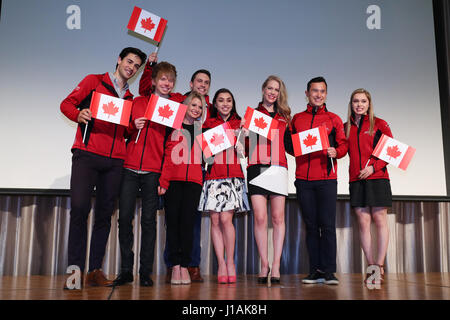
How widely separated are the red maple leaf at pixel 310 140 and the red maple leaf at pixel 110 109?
47.7 inches

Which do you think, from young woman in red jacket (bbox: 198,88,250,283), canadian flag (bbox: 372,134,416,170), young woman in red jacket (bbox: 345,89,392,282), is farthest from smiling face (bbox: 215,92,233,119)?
canadian flag (bbox: 372,134,416,170)

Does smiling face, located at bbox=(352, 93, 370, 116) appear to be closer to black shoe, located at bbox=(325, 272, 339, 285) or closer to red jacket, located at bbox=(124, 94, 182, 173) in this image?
black shoe, located at bbox=(325, 272, 339, 285)

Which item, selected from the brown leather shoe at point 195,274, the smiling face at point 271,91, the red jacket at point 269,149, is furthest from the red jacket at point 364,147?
the brown leather shoe at point 195,274

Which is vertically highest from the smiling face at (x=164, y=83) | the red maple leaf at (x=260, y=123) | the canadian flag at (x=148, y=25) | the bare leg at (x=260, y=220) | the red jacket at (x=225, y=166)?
the canadian flag at (x=148, y=25)

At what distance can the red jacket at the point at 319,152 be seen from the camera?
8.74ft

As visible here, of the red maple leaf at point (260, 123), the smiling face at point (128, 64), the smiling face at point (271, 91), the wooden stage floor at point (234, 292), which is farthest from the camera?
the smiling face at point (271, 91)

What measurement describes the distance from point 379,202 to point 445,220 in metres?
1.25

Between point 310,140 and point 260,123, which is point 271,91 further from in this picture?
point 310,140

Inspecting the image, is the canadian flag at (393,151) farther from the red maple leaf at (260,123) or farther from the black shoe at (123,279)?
the black shoe at (123,279)

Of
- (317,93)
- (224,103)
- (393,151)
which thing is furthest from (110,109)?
(393,151)

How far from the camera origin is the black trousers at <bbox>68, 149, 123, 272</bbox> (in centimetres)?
227

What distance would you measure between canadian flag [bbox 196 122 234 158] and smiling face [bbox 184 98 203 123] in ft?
0.45

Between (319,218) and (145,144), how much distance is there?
4.00 ft
